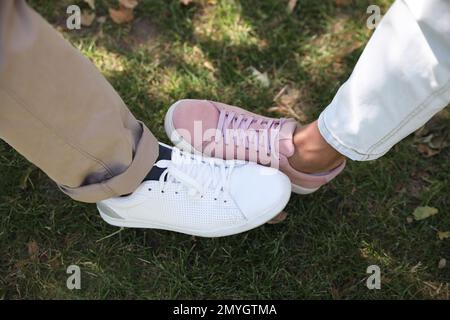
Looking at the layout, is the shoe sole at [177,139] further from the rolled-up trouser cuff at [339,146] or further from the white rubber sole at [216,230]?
the rolled-up trouser cuff at [339,146]

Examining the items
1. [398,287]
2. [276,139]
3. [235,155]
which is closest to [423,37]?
[276,139]

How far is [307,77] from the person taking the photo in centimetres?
209

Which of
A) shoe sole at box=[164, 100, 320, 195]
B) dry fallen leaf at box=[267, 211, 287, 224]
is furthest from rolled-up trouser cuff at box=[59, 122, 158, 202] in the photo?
dry fallen leaf at box=[267, 211, 287, 224]

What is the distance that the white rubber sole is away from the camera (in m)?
1.72

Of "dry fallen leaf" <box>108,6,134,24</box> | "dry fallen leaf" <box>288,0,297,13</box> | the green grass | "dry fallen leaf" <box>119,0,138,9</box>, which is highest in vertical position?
"dry fallen leaf" <box>288,0,297,13</box>

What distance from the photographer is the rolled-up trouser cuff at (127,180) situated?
1437 millimetres

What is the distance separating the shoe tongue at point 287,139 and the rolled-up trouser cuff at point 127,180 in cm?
39

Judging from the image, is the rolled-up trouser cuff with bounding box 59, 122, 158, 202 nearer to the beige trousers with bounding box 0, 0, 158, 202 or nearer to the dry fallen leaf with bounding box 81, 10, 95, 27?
the beige trousers with bounding box 0, 0, 158, 202

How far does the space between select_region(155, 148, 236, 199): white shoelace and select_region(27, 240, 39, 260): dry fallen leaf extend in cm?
50

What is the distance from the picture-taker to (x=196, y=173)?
1.71m

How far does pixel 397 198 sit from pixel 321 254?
34 centimetres

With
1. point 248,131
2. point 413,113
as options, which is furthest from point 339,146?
point 248,131

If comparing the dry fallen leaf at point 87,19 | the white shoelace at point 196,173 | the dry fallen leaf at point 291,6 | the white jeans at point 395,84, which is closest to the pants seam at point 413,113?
the white jeans at point 395,84

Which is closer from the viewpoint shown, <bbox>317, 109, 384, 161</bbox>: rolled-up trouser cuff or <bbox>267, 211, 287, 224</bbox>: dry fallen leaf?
<bbox>317, 109, 384, 161</bbox>: rolled-up trouser cuff
